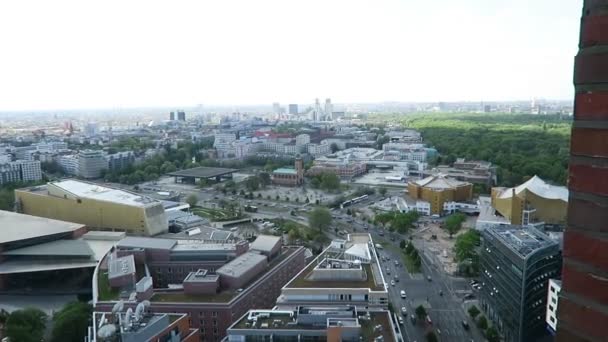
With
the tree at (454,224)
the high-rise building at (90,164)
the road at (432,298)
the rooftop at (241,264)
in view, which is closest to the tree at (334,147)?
the high-rise building at (90,164)

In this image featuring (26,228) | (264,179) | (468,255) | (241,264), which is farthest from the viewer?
(264,179)

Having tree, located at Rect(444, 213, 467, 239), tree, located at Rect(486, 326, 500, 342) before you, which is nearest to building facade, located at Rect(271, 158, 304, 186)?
tree, located at Rect(444, 213, 467, 239)

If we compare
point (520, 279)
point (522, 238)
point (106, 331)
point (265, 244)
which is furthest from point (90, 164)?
point (520, 279)

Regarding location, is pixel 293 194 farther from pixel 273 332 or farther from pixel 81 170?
pixel 273 332

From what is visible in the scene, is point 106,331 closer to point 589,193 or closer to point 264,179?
point 589,193

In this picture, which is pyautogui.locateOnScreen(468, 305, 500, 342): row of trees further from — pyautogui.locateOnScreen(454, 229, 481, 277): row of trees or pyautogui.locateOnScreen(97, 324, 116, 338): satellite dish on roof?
pyautogui.locateOnScreen(97, 324, 116, 338): satellite dish on roof

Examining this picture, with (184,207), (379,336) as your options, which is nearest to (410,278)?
(379,336)

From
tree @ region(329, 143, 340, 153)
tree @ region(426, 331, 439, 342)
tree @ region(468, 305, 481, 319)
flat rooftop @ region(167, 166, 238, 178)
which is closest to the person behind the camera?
tree @ region(426, 331, 439, 342)

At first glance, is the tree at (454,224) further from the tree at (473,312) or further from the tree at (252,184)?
the tree at (252,184)
